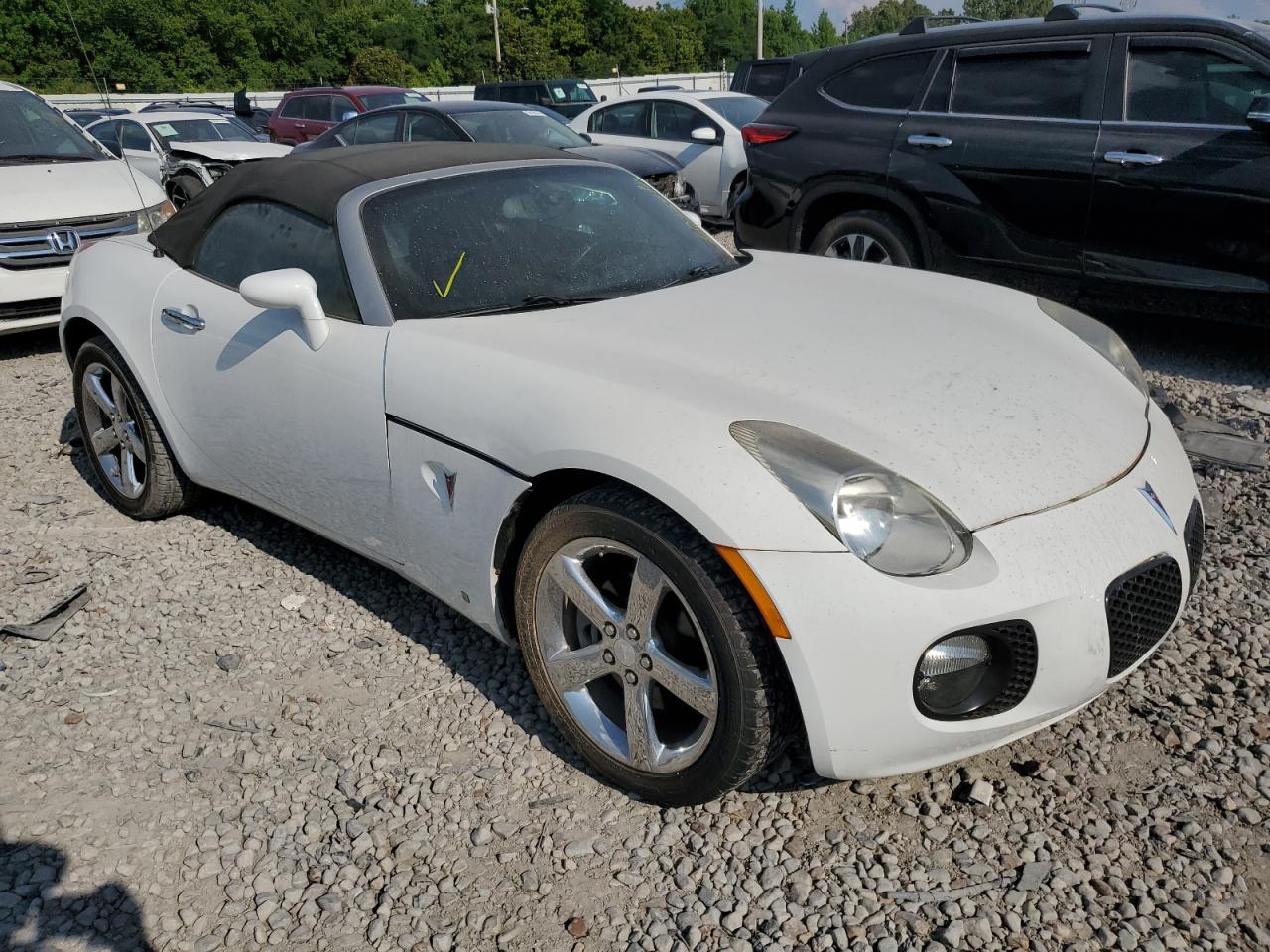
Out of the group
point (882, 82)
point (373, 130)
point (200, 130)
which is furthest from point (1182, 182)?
point (200, 130)

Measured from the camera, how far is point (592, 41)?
243 ft

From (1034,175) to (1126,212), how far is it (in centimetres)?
50

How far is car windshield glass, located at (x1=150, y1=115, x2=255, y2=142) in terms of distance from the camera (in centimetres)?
1338

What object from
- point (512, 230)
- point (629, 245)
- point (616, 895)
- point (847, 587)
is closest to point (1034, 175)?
point (629, 245)

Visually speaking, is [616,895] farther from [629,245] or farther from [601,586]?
[629,245]

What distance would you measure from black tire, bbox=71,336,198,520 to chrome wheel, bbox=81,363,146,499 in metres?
0.02

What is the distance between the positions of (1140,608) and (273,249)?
8.96 feet

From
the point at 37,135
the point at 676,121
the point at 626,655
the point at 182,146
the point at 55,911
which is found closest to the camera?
the point at 55,911

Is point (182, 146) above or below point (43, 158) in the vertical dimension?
below

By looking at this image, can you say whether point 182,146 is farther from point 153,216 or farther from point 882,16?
point 882,16

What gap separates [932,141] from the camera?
219 inches

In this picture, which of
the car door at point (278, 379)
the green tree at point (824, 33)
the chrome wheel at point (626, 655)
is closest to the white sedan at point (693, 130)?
the car door at point (278, 379)

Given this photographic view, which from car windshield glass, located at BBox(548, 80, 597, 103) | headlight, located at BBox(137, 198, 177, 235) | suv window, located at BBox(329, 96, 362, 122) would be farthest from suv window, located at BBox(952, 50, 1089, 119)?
car windshield glass, located at BBox(548, 80, 597, 103)

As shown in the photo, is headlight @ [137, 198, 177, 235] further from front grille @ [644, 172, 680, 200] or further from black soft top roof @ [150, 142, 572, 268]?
front grille @ [644, 172, 680, 200]
